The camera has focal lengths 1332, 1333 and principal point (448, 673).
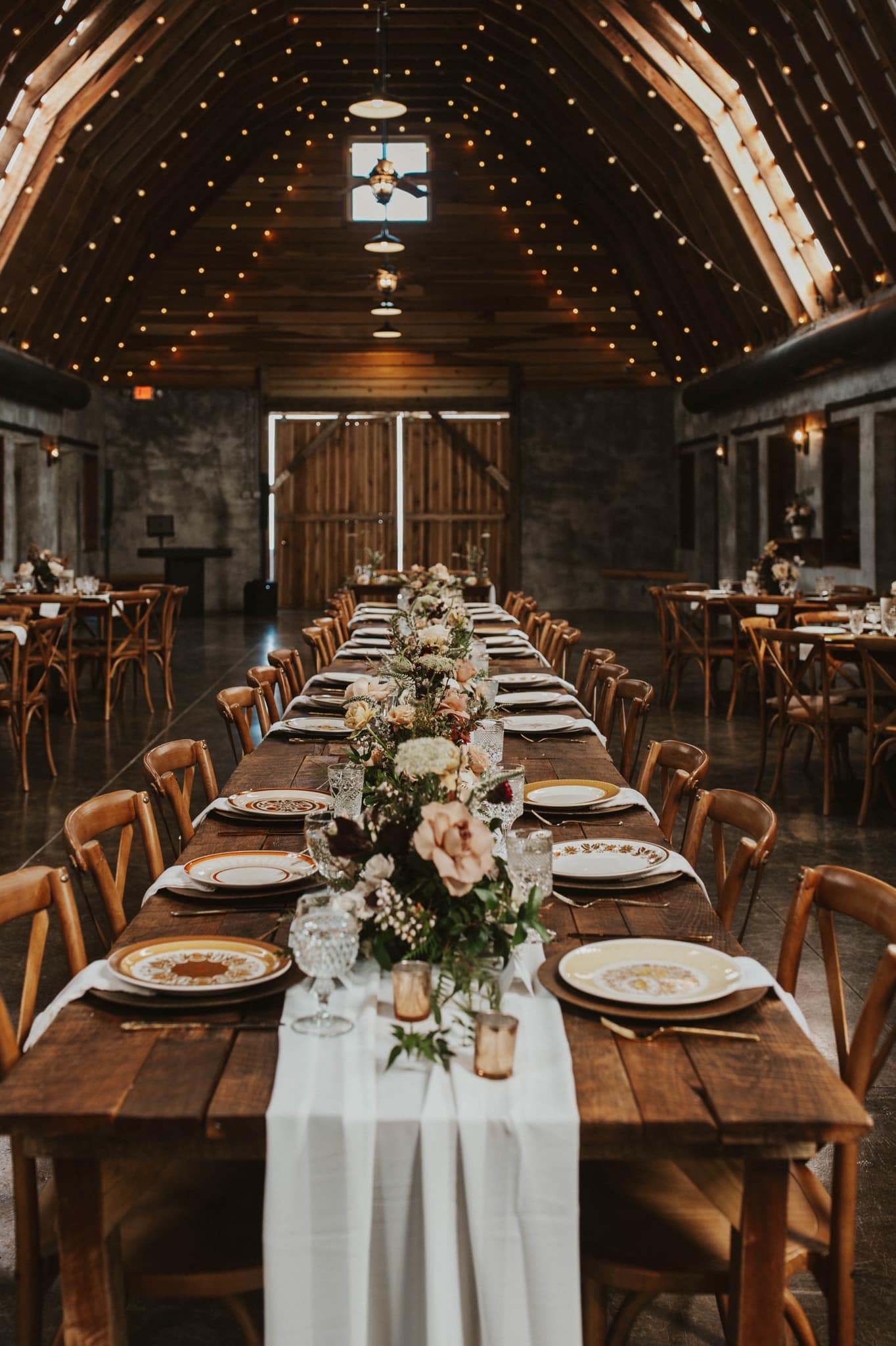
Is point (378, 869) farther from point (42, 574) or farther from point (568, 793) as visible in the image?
point (42, 574)

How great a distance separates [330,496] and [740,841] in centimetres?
1772

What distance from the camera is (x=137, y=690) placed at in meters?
11.1

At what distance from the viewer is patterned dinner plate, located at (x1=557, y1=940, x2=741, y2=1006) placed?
1.96 m

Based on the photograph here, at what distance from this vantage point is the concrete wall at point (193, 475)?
19625 millimetres

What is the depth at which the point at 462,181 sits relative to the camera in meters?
19.0

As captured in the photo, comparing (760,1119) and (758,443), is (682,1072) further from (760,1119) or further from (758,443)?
(758,443)

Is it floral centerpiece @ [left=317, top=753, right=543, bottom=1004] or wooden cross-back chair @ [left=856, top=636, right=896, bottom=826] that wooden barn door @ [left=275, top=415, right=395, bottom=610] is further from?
floral centerpiece @ [left=317, top=753, right=543, bottom=1004]

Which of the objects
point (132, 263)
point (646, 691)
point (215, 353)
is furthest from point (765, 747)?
point (215, 353)

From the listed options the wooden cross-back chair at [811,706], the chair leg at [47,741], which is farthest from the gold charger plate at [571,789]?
the chair leg at [47,741]

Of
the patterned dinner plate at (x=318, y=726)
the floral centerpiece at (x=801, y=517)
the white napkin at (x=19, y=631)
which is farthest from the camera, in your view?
the floral centerpiece at (x=801, y=517)

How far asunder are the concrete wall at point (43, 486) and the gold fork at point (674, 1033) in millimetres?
13436

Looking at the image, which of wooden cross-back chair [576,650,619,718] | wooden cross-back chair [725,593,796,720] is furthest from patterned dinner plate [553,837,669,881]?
wooden cross-back chair [725,593,796,720]

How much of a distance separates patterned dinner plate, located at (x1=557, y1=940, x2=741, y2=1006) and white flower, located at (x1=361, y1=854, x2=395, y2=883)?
0.33 m

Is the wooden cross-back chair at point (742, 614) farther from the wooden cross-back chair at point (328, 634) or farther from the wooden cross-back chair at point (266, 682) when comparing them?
the wooden cross-back chair at point (266, 682)
